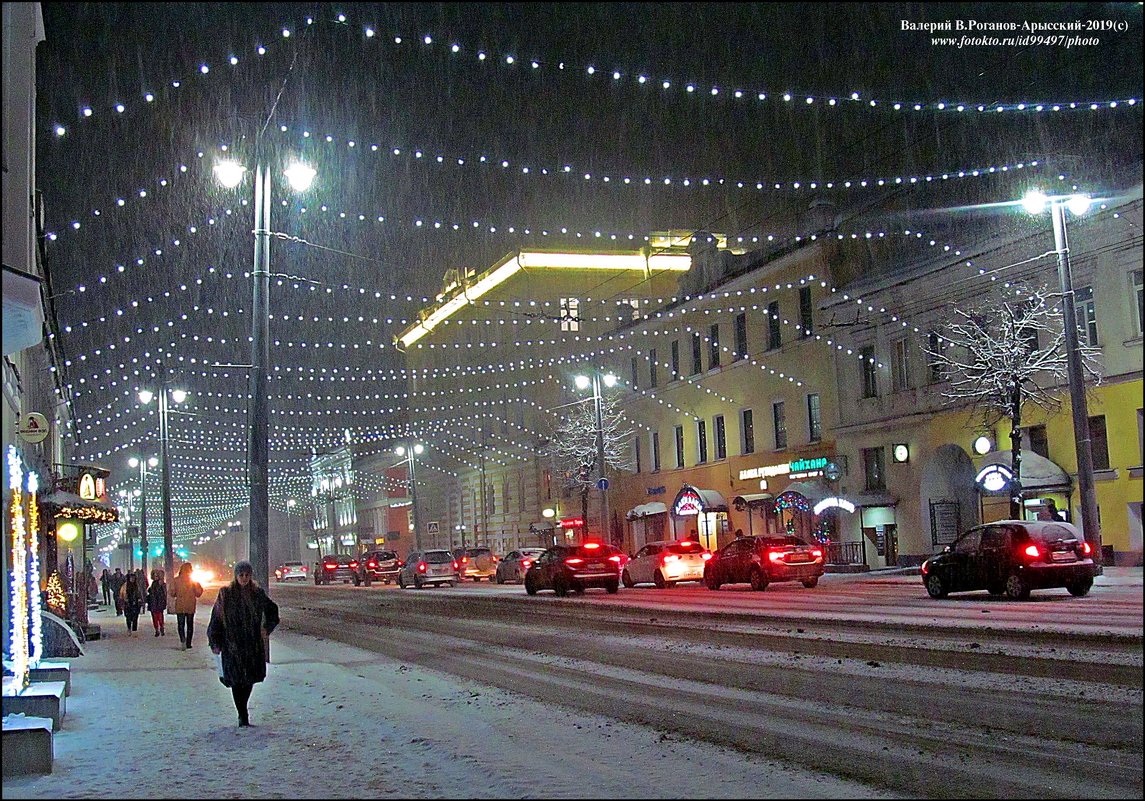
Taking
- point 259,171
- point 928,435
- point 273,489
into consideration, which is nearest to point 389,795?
point 259,171

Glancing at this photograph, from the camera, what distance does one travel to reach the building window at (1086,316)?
31.6 meters

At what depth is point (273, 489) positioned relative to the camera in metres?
92.8

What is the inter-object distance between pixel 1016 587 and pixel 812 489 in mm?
21179

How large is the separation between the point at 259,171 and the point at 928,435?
2693cm

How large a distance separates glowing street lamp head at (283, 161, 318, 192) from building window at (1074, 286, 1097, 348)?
74.3 feet

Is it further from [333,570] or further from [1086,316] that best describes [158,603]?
[333,570]

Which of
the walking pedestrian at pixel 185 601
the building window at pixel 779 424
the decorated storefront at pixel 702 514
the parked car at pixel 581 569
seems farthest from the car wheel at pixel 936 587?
the decorated storefront at pixel 702 514

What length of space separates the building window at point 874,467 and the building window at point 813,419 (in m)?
3.11

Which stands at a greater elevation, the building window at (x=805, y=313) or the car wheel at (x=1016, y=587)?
the building window at (x=805, y=313)

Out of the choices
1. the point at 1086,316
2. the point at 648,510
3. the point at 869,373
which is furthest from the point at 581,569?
the point at 648,510

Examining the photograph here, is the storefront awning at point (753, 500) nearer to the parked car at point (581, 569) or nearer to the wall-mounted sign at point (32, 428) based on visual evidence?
the parked car at point (581, 569)

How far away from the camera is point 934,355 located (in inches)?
1426

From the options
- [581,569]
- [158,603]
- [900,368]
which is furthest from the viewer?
[900,368]

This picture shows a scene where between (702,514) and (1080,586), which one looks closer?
(1080,586)
